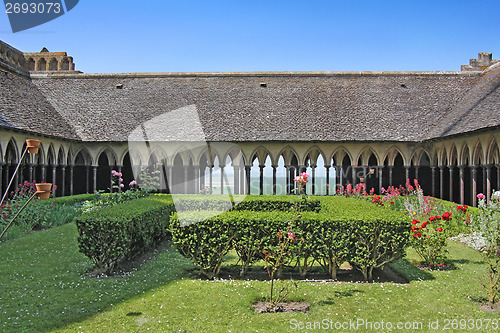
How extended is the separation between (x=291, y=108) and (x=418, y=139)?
6.27m

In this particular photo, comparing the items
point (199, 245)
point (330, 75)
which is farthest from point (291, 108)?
point (199, 245)

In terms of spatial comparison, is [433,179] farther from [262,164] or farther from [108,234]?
[108,234]

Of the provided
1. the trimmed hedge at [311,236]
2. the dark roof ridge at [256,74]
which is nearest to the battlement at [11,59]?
the dark roof ridge at [256,74]

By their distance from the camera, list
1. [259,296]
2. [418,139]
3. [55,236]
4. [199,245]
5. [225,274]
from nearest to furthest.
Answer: [259,296] < [199,245] < [225,274] < [55,236] < [418,139]

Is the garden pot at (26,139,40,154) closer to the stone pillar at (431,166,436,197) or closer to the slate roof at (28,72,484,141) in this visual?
the slate roof at (28,72,484,141)

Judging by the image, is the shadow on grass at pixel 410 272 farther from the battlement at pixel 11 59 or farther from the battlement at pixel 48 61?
the battlement at pixel 48 61

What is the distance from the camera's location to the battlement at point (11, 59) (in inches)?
755

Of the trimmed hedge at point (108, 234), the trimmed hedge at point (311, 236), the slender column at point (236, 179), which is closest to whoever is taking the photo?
the trimmed hedge at point (311, 236)

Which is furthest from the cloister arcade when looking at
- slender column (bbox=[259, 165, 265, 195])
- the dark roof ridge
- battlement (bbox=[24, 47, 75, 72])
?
battlement (bbox=[24, 47, 75, 72])

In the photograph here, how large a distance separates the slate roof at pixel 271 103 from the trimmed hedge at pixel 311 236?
1113 centimetres

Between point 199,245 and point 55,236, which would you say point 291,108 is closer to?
point 55,236

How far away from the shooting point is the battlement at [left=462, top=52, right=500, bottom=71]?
2292cm

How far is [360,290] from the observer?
6699 mm

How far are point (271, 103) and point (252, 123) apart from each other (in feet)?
6.96
